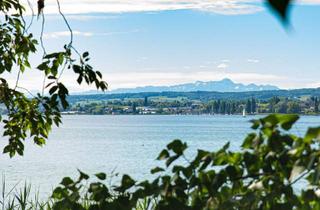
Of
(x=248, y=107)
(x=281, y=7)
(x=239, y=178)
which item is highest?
(x=281, y=7)

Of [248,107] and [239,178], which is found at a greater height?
[239,178]

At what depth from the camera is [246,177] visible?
250 cm

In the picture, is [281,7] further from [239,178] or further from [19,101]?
[19,101]

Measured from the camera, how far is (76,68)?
15.7ft

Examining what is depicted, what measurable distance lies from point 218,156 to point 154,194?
31cm

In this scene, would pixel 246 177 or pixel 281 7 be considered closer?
pixel 281 7

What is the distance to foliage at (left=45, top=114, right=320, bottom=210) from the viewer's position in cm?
236

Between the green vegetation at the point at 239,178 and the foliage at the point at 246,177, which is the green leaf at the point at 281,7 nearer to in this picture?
the green vegetation at the point at 239,178

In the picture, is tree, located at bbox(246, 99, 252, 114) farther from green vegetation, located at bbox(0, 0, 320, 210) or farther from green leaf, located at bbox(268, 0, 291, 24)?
green leaf, located at bbox(268, 0, 291, 24)

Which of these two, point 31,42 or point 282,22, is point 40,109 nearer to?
point 31,42

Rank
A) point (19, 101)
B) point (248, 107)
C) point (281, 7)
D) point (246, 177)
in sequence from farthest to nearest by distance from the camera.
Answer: point (248, 107) < point (19, 101) < point (246, 177) < point (281, 7)

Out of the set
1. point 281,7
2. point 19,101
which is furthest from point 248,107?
point 281,7

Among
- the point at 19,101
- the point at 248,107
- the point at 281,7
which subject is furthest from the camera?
the point at 248,107

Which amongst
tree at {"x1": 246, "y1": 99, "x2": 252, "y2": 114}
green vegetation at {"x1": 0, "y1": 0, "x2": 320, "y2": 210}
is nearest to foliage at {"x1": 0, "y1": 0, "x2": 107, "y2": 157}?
green vegetation at {"x1": 0, "y1": 0, "x2": 320, "y2": 210}
